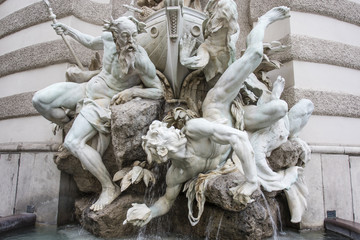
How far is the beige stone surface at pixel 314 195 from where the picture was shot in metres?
3.56

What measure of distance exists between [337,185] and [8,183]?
461 cm

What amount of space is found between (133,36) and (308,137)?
2839mm

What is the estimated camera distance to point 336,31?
4.69 m

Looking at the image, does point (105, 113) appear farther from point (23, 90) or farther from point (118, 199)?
point (23, 90)

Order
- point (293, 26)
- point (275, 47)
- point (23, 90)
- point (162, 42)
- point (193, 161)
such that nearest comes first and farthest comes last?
point (193, 161) → point (162, 42) → point (275, 47) → point (293, 26) → point (23, 90)

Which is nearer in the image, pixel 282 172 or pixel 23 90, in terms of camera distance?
pixel 282 172

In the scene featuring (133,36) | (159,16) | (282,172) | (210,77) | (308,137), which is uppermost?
(159,16)

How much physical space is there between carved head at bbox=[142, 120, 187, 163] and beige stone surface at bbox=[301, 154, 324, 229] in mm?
2108

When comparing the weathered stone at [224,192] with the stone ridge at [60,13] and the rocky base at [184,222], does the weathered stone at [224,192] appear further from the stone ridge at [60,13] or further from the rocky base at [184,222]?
the stone ridge at [60,13]

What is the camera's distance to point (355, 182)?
3.92 metres

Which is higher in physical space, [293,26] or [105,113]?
[293,26]

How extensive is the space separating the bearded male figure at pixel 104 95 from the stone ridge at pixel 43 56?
3.54 feet

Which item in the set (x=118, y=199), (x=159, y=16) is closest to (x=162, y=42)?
(x=159, y=16)

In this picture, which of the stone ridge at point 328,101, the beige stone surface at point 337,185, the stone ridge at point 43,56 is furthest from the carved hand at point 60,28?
the beige stone surface at point 337,185
